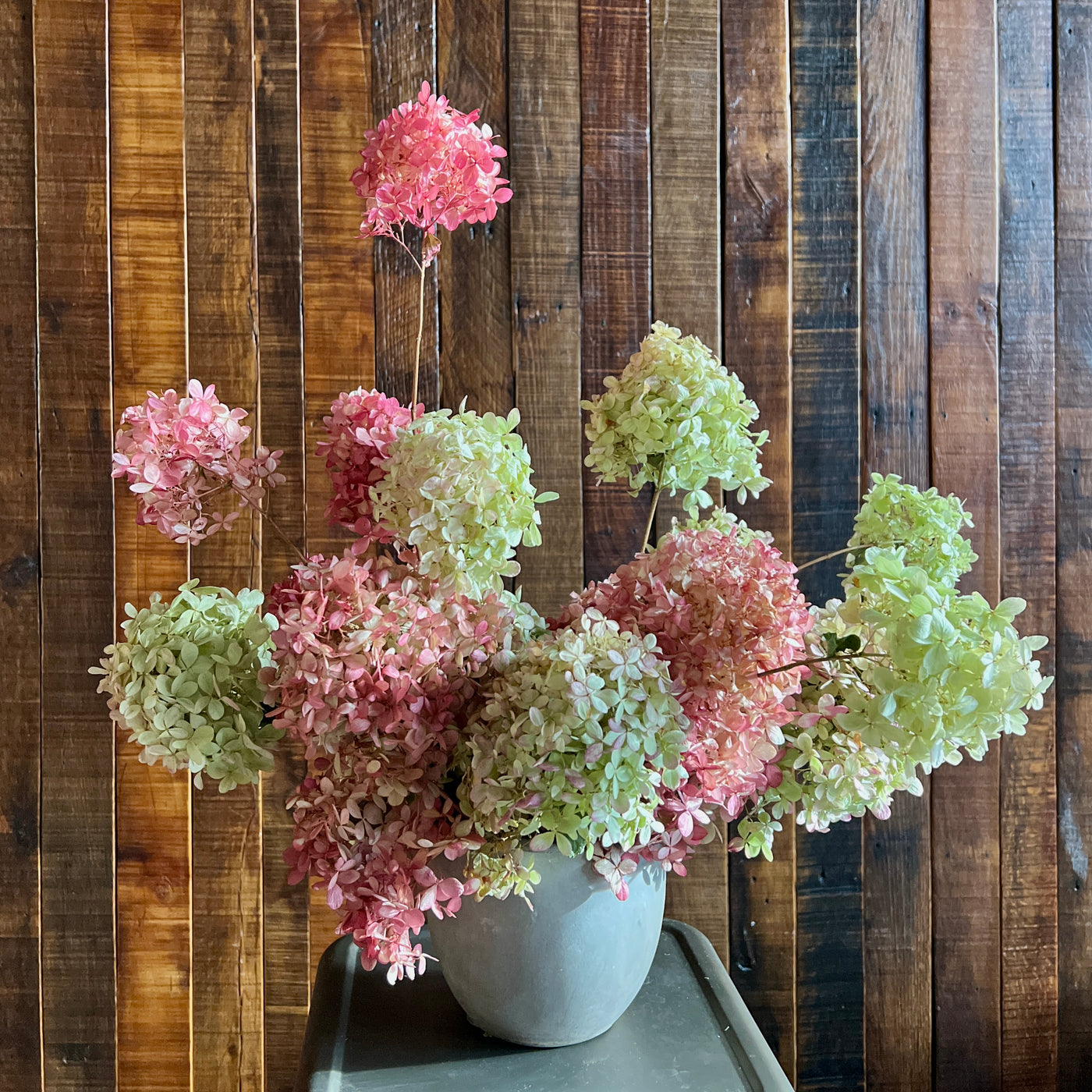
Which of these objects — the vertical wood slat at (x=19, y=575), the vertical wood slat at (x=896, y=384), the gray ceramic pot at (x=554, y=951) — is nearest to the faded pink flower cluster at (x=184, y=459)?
the gray ceramic pot at (x=554, y=951)

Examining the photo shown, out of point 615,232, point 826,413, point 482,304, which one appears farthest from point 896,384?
point 482,304

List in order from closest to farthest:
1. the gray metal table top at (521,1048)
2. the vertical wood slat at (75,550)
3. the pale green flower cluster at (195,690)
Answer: the pale green flower cluster at (195,690) < the gray metal table top at (521,1048) < the vertical wood slat at (75,550)

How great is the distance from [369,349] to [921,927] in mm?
1131

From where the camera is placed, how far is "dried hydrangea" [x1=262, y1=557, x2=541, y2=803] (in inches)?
25.6

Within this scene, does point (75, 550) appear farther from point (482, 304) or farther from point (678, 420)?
point (678, 420)

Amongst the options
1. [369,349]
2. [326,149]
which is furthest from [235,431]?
[326,149]

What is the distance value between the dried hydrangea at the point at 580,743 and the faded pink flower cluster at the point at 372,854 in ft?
0.12

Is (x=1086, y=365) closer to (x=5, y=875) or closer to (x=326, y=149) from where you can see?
(x=326, y=149)

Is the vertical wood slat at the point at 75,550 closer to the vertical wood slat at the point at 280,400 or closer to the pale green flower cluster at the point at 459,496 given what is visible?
the vertical wood slat at the point at 280,400

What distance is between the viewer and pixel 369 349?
53.2 inches

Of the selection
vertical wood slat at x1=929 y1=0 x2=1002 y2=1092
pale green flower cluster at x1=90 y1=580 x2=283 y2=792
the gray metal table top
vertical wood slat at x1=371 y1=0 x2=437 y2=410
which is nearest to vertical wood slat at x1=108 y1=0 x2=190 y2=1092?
vertical wood slat at x1=371 y1=0 x2=437 y2=410

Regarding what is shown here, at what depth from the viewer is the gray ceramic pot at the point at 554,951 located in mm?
756

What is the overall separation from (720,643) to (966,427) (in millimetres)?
942

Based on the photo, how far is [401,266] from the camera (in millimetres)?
1350
